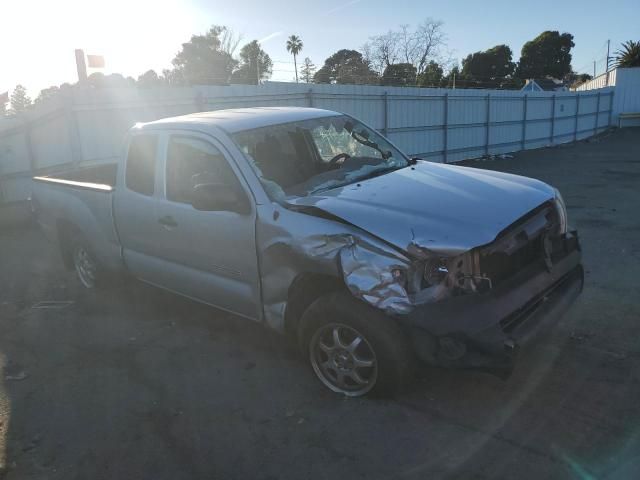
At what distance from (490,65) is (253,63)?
28979 mm

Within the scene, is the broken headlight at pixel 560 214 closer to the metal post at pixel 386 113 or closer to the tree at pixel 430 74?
the metal post at pixel 386 113

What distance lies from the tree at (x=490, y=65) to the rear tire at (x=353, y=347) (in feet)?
214

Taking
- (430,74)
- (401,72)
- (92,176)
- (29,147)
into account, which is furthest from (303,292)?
(430,74)

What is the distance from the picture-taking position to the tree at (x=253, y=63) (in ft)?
177

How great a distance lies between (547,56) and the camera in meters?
66.6

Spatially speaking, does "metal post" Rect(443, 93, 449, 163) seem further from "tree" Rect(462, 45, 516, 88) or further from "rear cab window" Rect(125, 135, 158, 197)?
"tree" Rect(462, 45, 516, 88)

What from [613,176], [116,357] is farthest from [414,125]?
[116,357]

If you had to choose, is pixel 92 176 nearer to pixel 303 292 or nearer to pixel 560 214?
pixel 303 292

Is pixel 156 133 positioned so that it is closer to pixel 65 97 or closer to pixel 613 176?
pixel 65 97

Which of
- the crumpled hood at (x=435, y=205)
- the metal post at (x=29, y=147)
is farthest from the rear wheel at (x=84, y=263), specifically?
the metal post at (x=29, y=147)

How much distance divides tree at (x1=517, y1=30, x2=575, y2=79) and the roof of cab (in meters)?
70.4

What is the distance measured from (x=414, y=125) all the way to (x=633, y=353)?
1260 centimetres

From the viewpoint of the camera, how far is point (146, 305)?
18.1 ft

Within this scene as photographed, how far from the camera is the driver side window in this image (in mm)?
3963
